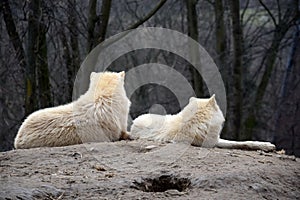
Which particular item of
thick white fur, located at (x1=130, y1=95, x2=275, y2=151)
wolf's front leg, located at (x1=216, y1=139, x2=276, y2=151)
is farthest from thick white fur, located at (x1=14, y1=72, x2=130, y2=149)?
wolf's front leg, located at (x1=216, y1=139, x2=276, y2=151)

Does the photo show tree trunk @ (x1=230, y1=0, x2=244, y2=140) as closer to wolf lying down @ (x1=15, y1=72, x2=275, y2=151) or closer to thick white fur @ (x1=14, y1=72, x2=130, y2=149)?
wolf lying down @ (x1=15, y1=72, x2=275, y2=151)

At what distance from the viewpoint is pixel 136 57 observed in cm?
1966

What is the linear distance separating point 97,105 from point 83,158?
1.59 m

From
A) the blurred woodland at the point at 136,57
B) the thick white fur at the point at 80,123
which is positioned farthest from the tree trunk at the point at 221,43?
the thick white fur at the point at 80,123

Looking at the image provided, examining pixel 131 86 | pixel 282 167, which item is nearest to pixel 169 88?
pixel 131 86

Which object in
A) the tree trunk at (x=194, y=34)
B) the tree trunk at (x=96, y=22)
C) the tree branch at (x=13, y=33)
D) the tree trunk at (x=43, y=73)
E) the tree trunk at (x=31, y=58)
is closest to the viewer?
the tree trunk at (x=31, y=58)

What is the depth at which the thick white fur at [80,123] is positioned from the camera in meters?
7.27

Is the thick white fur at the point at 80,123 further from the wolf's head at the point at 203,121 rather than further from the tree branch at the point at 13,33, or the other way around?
the tree branch at the point at 13,33

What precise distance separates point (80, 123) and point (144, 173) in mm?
2027

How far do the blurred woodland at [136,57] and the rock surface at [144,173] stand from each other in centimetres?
602

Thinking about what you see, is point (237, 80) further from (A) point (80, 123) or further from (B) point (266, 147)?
(A) point (80, 123)

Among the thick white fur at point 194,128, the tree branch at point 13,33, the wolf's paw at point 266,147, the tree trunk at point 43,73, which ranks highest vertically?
the tree branch at point 13,33

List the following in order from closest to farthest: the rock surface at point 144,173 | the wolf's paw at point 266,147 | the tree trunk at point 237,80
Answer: the rock surface at point 144,173 → the wolf's paw at point 266,147 → the tree trunk at point 237,80

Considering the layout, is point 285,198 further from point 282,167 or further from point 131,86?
point 131,86
